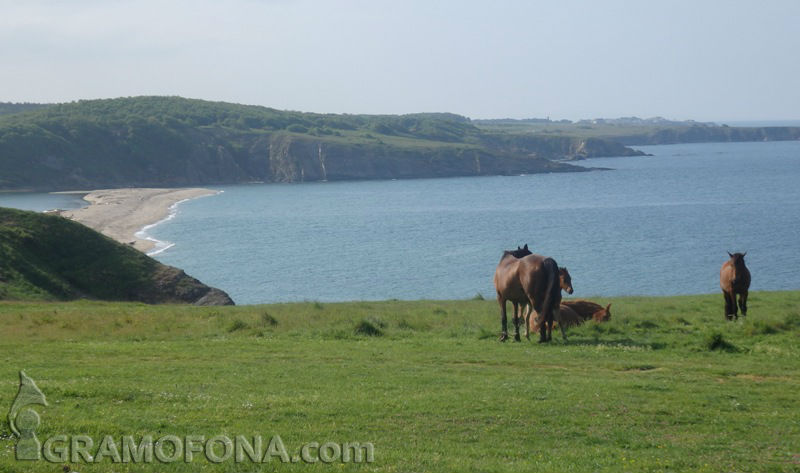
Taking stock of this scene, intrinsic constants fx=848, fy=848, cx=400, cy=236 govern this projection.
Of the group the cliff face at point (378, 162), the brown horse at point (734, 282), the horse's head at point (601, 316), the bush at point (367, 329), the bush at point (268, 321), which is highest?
the cliff face at point (378, 162)

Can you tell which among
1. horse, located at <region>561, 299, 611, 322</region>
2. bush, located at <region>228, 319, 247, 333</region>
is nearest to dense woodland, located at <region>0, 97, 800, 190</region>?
bush, located at <region>228, 319, 247, 333</region>

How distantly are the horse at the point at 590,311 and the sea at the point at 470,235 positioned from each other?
2620cm

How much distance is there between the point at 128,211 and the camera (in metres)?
106

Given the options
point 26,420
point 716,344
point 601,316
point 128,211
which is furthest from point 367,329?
point 128,211

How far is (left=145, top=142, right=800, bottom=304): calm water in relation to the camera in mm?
56188

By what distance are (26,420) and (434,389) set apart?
5.84 meters

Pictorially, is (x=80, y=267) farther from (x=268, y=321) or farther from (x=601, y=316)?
(x=601, y=316)

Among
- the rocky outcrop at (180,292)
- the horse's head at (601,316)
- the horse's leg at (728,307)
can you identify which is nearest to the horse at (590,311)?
the horse's head at (601,316)

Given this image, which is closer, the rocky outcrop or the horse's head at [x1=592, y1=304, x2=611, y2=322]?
the horse's head at [x1=592, y1=304, x2=611, y2=322]

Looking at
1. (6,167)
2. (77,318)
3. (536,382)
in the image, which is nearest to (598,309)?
(536,382)

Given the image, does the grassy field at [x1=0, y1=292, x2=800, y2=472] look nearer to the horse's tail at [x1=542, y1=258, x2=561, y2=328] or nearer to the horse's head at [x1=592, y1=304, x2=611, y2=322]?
the horse's head at [x1=592, y1=304, x2=611, y2=322]

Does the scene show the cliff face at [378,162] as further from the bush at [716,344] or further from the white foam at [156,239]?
the bush at [716,344]

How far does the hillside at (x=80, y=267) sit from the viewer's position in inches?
1470

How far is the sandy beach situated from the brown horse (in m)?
58.3
